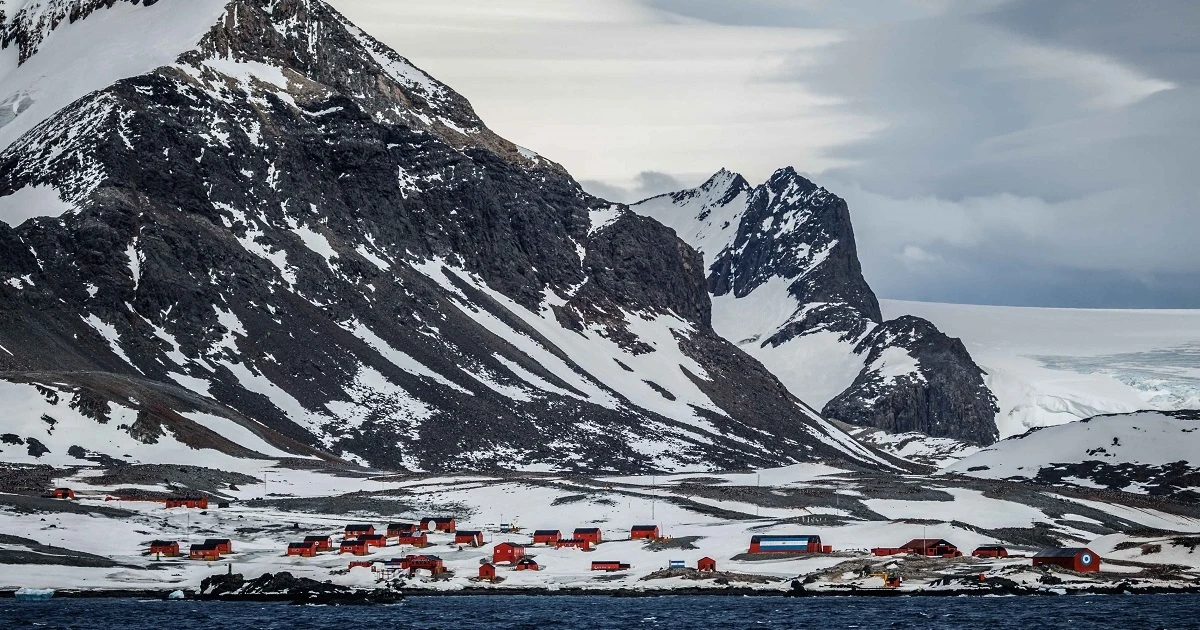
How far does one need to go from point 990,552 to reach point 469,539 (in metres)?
48.9

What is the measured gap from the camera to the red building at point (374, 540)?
570 feet

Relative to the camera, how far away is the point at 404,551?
173375 millimetres

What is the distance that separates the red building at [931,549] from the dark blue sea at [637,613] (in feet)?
78.1

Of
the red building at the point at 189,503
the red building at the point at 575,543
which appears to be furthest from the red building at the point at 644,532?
the red building at the point at 189,503

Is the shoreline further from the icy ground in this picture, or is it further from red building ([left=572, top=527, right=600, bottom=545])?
red building ([left=572, top=527, right=600, bottom=545])

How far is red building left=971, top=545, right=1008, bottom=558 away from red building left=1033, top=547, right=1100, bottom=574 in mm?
8872

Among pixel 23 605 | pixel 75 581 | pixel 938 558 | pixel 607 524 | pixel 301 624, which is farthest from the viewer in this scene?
pixel 607 524

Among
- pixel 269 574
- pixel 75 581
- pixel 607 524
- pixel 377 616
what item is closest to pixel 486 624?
pixel 377 616

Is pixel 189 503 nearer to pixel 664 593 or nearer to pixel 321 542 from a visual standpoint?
pixel 321 542

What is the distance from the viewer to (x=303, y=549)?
17050cm

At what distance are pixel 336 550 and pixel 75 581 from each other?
95.0 feet

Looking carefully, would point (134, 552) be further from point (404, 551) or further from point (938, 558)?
point (938, 558)

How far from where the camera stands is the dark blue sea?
12481cm

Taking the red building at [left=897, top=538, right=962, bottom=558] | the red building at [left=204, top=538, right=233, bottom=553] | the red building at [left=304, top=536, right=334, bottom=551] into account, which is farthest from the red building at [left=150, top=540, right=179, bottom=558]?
the red building at [left=897, top=538, right=962, bottom=558]
